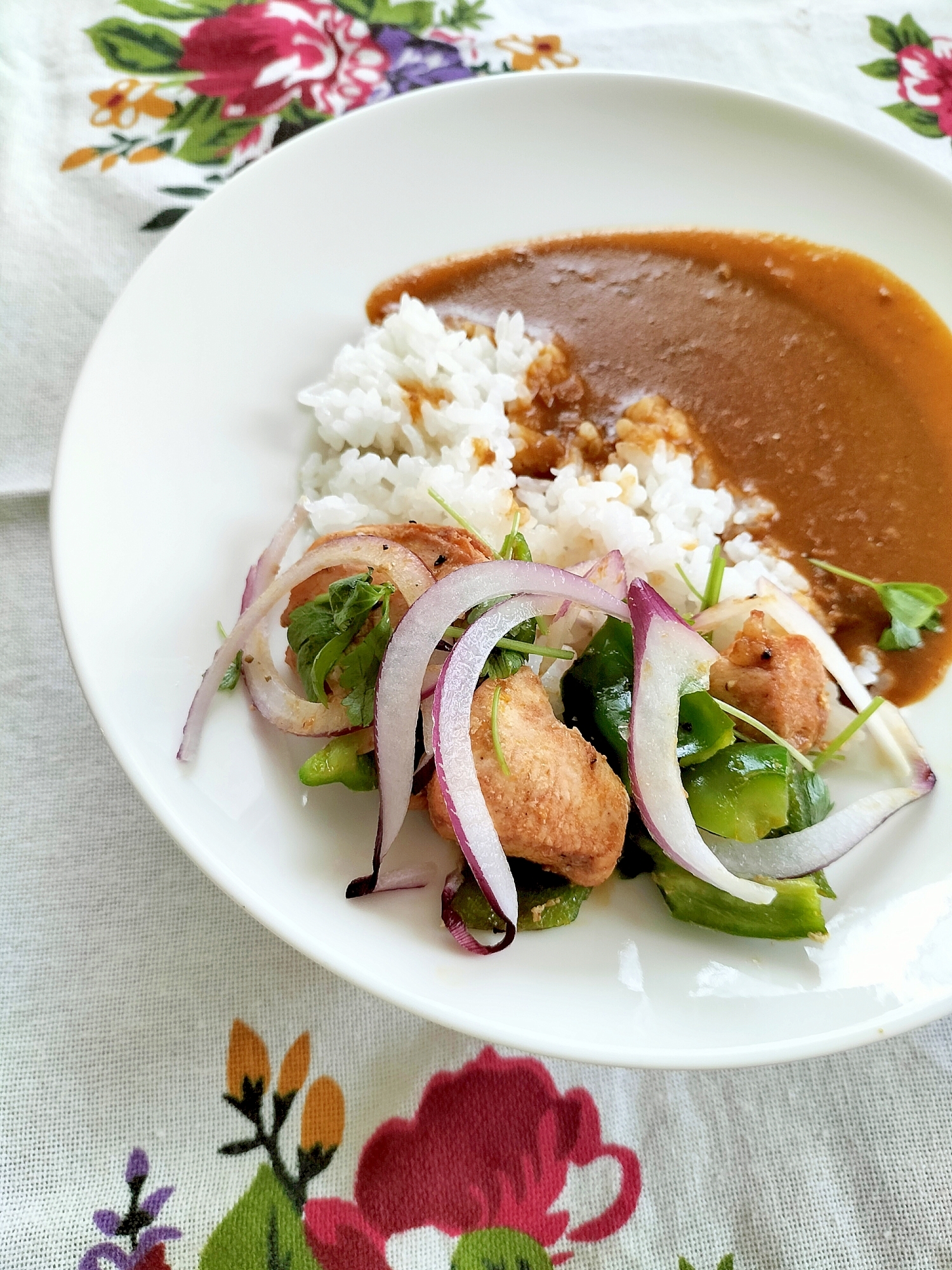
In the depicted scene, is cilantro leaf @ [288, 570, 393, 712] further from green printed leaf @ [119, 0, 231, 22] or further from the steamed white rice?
green printed leaf @ [119, 0, 231, 22]

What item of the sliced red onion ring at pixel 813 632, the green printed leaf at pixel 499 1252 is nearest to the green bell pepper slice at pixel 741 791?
the sliced red onion ring at pixel 813 632

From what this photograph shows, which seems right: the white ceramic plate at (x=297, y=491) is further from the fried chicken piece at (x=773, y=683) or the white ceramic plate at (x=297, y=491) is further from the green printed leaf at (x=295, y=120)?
the green printed leaf at (x=295, y=120)

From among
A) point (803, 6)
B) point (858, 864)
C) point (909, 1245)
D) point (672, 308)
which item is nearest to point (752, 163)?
point (672, 308)

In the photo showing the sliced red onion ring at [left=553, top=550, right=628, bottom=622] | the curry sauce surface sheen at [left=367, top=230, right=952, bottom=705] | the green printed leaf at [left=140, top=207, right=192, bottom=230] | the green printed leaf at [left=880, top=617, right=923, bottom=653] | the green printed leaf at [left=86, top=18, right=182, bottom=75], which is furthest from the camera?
the green printed leaf at [left=86, top=18, right=182, bottom=75]

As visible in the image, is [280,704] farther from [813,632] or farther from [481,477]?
[813,632]

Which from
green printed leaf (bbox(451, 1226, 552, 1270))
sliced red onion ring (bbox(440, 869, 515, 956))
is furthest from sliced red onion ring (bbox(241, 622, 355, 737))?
green printed leaf (bbox(451, 1226, 552, 1270))

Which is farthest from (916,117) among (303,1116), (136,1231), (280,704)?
(136,1231)

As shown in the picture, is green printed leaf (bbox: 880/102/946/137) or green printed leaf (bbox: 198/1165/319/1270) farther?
green printed leaf (bbox: 880/102/946/137)
